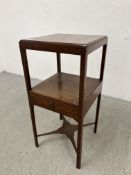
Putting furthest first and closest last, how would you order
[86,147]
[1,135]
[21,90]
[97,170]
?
[21,90], [1,135], [86,147], [97,170]

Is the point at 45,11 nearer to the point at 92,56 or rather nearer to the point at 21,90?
the point at 92,56

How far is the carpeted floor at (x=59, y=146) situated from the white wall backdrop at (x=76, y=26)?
0.40m

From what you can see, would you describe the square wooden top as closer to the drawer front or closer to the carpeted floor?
the drawer front

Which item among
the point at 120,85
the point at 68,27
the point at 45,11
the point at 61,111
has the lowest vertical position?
the point at 120,85

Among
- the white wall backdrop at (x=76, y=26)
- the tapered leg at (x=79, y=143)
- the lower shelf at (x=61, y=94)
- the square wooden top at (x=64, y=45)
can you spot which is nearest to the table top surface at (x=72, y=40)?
the square wooden top at (x=64, y=45)

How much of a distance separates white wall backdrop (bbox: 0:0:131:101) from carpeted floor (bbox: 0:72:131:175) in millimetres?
402

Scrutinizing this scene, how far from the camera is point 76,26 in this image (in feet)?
5.73

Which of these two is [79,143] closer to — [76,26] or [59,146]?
[59,146]

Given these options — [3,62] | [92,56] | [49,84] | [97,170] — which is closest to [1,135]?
[49,84]

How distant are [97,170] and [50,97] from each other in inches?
23.6

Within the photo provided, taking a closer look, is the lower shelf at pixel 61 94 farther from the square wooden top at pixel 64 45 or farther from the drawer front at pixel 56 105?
the square wooden top at pixel 64 45

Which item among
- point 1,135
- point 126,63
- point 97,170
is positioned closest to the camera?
point 97,170

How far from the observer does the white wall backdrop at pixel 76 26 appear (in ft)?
5.07

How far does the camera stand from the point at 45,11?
1.86 metres
